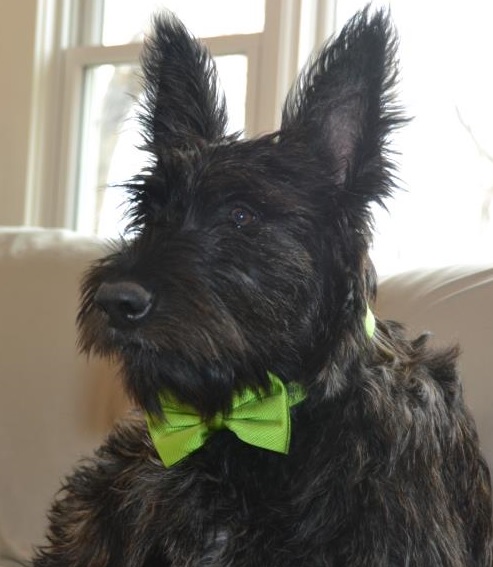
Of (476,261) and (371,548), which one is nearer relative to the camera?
(371,548)

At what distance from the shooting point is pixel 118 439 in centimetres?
195

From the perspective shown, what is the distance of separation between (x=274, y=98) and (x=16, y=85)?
103 cm

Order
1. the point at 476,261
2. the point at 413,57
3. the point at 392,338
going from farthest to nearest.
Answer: the point at 413,57, the point at 476,261, the point at 392,338

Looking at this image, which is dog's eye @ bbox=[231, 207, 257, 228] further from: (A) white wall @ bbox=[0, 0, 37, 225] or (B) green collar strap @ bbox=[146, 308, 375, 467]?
(A) white wall @ bbox=[0, 0, 37, 225]

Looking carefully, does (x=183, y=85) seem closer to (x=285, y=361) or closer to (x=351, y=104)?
(x=351, y=104)

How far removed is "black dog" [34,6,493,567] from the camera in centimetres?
153

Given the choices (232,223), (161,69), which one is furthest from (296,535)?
(161,69)

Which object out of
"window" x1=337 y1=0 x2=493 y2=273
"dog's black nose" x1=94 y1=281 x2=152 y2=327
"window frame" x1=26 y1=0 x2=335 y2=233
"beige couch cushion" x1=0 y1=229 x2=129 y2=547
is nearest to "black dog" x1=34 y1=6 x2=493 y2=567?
"dog's black nose" x1=94 y1=281 x2=152 y2=327

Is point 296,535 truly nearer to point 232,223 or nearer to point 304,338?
point 304,338

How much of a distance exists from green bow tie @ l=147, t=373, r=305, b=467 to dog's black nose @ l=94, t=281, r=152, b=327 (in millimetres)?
192

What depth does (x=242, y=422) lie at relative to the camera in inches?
64.1

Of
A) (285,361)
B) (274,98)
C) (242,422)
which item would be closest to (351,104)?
(285,361)

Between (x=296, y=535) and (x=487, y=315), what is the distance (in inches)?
27.1

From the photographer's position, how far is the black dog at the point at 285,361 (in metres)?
1.53
